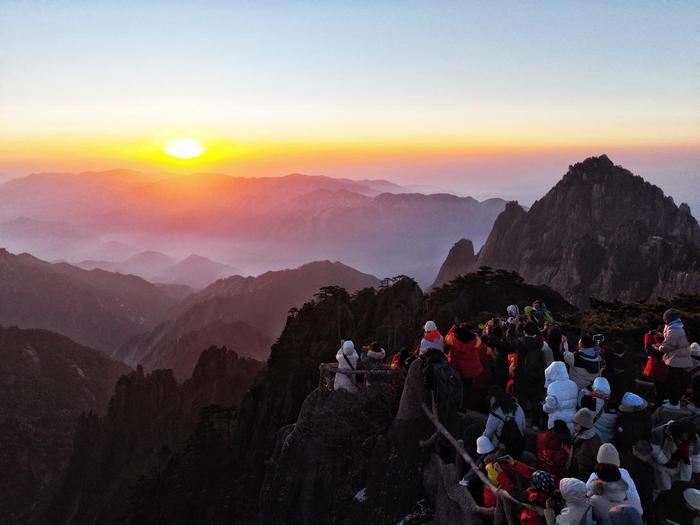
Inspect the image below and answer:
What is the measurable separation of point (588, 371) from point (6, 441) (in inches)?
3546

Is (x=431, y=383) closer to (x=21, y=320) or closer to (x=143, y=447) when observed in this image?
(x=143, y=447)

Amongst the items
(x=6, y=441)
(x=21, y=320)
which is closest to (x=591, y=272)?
(x=6, y=441)

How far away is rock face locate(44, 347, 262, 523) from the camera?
57875 mm

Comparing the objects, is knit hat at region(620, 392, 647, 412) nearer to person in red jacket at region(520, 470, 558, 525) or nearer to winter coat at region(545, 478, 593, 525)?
person in red jacket at region(520, 470, 558, 525)

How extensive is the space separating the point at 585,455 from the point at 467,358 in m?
4.34

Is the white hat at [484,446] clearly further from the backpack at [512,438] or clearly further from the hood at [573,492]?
the hood at [573,492]

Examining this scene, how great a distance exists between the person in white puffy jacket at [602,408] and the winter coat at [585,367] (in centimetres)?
153

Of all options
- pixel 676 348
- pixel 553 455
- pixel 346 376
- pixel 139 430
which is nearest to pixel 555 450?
pixel 553 455

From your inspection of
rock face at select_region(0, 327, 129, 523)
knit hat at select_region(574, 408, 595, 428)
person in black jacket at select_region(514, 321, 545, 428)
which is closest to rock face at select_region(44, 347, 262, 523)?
rock face at select_region(0, 327, 129, 523)

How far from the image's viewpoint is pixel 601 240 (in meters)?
90.2

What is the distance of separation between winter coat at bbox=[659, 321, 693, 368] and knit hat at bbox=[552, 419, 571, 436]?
4.69m

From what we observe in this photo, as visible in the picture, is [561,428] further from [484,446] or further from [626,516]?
[626,516]

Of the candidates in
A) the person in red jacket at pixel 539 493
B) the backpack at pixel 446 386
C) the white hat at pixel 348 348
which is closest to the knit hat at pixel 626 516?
the person in red jacket at pixel 539 493

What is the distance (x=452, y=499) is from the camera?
1038 centimetres
